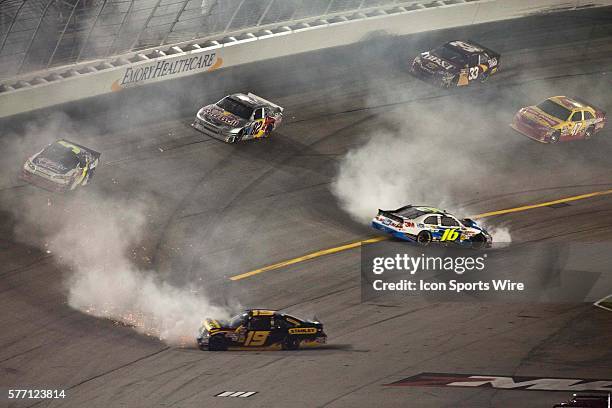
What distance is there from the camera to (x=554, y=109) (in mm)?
42969

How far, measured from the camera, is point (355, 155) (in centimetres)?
4025

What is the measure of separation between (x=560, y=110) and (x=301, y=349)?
637 inches

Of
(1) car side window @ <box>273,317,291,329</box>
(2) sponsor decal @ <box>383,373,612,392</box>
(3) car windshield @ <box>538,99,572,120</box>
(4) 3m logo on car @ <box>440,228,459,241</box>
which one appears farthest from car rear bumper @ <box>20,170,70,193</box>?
(3) car windshield @ <box>538,99,572,120</box>

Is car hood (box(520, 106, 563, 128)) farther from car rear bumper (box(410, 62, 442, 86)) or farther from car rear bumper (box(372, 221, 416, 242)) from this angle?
car rear bumper (box(372, 221, 416, 242))

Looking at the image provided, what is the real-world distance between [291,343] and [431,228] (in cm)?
683

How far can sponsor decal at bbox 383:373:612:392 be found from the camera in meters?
29.3

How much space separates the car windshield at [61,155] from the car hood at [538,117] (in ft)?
49.8

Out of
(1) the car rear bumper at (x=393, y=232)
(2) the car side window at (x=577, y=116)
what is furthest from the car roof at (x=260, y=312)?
(2) the car side window at (x=577, y=116)

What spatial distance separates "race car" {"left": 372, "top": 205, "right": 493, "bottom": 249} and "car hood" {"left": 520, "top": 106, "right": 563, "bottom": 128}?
25.2 feet

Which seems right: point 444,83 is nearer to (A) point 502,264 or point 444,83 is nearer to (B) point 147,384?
(A) point 502,264

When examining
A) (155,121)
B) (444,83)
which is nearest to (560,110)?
(444,83)

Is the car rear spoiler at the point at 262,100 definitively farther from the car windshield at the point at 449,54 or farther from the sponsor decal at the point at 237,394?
the sponsor decal at the point at 237,394

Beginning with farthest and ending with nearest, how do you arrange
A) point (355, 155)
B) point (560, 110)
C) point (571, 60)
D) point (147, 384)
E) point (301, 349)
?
point (571, 60), point (560, 110), point (355, 155), point (301, 349), point (147, 384)

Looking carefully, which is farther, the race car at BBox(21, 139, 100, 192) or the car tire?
the car tire
